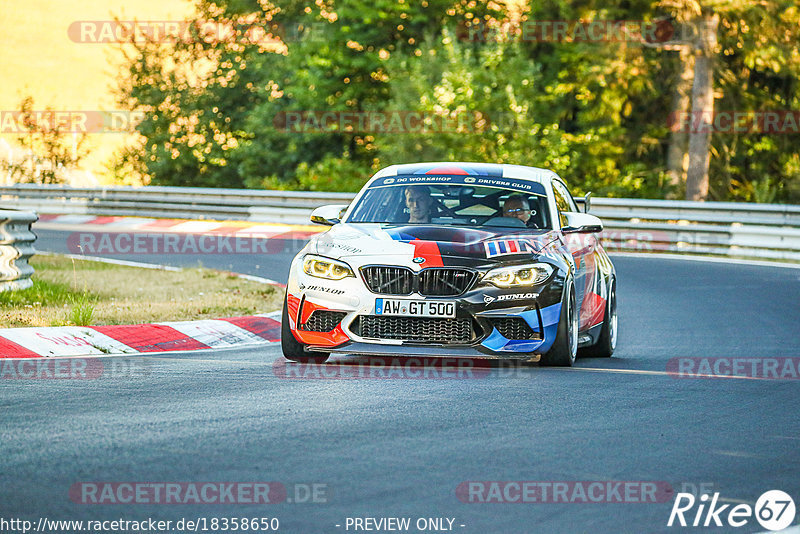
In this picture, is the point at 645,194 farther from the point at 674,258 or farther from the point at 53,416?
the point at 53,416

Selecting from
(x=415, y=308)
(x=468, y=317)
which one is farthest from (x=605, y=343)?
(x=415, y=308)

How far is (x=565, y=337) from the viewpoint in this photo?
9.41 m

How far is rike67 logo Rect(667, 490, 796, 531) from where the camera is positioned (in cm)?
519

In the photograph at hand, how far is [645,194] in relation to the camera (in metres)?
34.4

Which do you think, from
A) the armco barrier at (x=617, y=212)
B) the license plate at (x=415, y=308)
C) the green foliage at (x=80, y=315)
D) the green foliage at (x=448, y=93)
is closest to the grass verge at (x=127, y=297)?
the green foliage at (x=80, y=315)

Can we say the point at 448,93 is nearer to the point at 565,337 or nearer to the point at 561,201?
the point at 561,201

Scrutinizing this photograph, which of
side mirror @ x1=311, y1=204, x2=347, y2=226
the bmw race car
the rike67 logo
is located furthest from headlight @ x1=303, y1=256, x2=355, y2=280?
the rike67 logo

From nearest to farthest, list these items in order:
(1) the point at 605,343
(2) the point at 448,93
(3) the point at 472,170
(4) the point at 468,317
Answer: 1. (4) the point at 468,317
2. (3) the point at 472,170
3. (1) the point at 605,343
4. (2) the point at 448,93

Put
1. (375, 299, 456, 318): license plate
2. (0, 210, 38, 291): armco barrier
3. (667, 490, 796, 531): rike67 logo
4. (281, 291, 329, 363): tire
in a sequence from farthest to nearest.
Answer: (0, 210, 38, 291): armco barrier < (281, 291, 329, 363): tire < (375, 299, 456, 318): license plate < (667, 490, 796, 531): rike67 logo

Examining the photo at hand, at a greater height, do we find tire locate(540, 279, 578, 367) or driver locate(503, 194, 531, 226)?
driver locate(503, 194, 531, 226)

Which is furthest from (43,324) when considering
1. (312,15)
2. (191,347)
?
(312,15)

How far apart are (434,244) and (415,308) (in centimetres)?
51

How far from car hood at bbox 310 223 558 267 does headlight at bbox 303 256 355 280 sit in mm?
58

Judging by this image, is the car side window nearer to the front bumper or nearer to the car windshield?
the car windshield
